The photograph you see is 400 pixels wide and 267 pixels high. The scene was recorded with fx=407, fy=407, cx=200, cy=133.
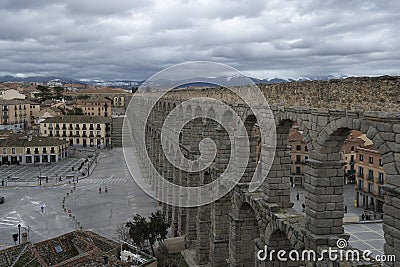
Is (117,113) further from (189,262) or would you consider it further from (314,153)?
(314,153)

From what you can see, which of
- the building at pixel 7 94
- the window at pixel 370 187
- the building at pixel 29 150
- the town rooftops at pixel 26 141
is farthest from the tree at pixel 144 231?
the building at pixel 7 94

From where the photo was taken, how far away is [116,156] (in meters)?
71.9

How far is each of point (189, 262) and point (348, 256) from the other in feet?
49.1

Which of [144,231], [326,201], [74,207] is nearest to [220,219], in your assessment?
[144,231]

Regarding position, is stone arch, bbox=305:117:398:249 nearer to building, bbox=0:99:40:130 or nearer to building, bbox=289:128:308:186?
building, bbox=289:128:308:186

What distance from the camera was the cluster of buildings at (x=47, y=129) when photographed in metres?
65.6

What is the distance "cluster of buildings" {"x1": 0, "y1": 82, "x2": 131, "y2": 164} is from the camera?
2584 inches

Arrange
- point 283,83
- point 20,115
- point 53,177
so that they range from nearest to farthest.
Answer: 1. point 283,83
2. point 53,177
3. point 20,115

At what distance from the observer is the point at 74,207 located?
39281mm

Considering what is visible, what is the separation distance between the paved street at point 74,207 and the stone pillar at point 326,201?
21849mm

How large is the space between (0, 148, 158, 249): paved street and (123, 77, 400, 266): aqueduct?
43.7 ft

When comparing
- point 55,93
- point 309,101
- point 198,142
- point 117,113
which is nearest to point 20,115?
point 117,113

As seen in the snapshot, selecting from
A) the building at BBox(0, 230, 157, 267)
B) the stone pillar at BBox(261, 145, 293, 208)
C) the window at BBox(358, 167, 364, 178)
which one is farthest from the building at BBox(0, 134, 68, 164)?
the stone pillar at BBox(261, 145, 293, 208)

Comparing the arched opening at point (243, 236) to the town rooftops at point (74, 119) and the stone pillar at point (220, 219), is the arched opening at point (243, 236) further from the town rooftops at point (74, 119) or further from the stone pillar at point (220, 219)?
the town rooftops at point (74, 119)
